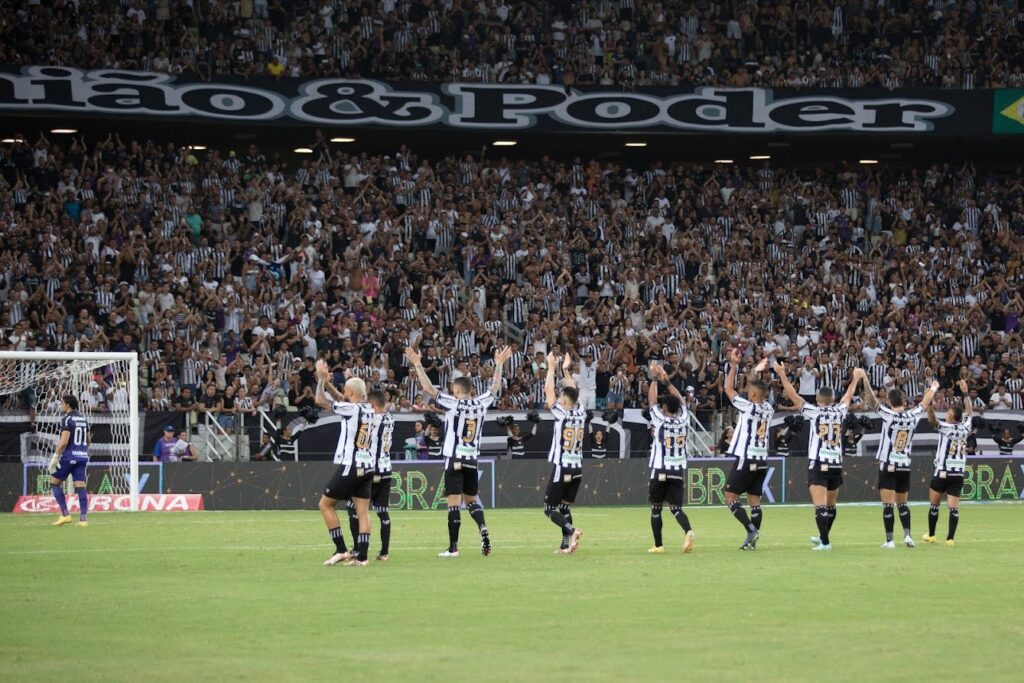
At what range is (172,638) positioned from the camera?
12367mm

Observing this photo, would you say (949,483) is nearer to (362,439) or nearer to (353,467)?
(362,439)

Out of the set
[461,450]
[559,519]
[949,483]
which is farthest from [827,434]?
[461,450]

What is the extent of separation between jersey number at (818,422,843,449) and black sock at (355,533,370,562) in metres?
6.24

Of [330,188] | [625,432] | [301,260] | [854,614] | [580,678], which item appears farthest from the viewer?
[330,188]

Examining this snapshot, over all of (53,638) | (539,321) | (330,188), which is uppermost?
(330,188)

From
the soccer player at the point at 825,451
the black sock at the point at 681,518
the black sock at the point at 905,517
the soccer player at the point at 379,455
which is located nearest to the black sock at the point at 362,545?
the soccer player at the point at 379,455

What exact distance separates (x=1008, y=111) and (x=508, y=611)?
3399 cm

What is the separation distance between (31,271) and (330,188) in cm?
851

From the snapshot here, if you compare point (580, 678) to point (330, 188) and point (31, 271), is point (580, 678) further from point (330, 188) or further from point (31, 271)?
point (330, 188)

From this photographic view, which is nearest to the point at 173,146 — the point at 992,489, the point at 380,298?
the point at 380,298

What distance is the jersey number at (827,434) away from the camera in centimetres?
2041

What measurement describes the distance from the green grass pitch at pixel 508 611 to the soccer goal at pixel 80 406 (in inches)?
294

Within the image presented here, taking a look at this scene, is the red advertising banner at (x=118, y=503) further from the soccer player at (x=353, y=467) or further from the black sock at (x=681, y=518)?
the black sock at (x=681, y=518)

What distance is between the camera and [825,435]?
20453 mm
